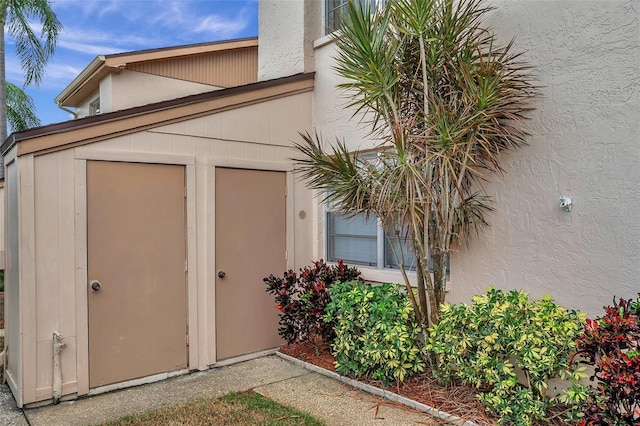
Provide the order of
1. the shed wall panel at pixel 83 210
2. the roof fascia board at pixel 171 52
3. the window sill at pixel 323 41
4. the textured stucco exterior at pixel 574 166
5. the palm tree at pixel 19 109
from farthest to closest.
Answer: the palm tree at pixel 19 109, the roof fascia board at pixel 171 52, the window sill at pixel 323 41, the shed wall panel at pixel 83 210, the textured stucco exterior at pixel 574 166

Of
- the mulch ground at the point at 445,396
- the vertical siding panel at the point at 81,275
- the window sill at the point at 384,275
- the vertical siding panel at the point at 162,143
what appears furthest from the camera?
the window sill at the point at 384,275

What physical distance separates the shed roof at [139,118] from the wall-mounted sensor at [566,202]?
393 centimetres

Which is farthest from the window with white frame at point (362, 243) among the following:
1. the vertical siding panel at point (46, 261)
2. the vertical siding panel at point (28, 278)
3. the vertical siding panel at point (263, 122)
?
the vertical siding panel at point (28, 278)

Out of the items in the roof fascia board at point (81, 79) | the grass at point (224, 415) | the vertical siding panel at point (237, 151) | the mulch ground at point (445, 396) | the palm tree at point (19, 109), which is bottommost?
the grass at point (224, 415)

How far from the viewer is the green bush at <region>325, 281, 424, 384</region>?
4512mm

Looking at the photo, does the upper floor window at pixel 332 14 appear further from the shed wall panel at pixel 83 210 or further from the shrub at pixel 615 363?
the shrub at pixel 615 363

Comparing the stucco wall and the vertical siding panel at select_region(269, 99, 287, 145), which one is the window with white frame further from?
the stucco wall

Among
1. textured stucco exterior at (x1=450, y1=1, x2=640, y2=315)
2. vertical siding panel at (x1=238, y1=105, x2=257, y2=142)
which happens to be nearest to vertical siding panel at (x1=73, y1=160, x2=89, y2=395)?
vertical siding panel at (x1=238, y1=105, x2=257, y2=142)


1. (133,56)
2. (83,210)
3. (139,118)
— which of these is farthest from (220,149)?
(133,56)

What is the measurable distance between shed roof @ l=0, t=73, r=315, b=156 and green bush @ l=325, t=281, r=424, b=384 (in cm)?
284

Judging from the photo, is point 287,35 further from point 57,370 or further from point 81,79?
point 57,370

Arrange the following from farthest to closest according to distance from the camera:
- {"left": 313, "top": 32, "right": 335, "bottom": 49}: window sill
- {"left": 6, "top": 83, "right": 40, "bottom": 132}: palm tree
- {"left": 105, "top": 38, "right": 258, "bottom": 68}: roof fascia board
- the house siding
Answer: {"left": 6, "top": 83, "right": 40, "bottom": 132}: palm tree < the house siding < {"left": 105, "top": 38, "right": 258, "bottom": 68}: roof fascia board < {"left": 313, "top": 32, "right": 335, "bottom": 49}: window sill

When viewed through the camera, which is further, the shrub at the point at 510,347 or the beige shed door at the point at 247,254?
the beige shed door at the point at 247,254

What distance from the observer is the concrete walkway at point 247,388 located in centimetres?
413
